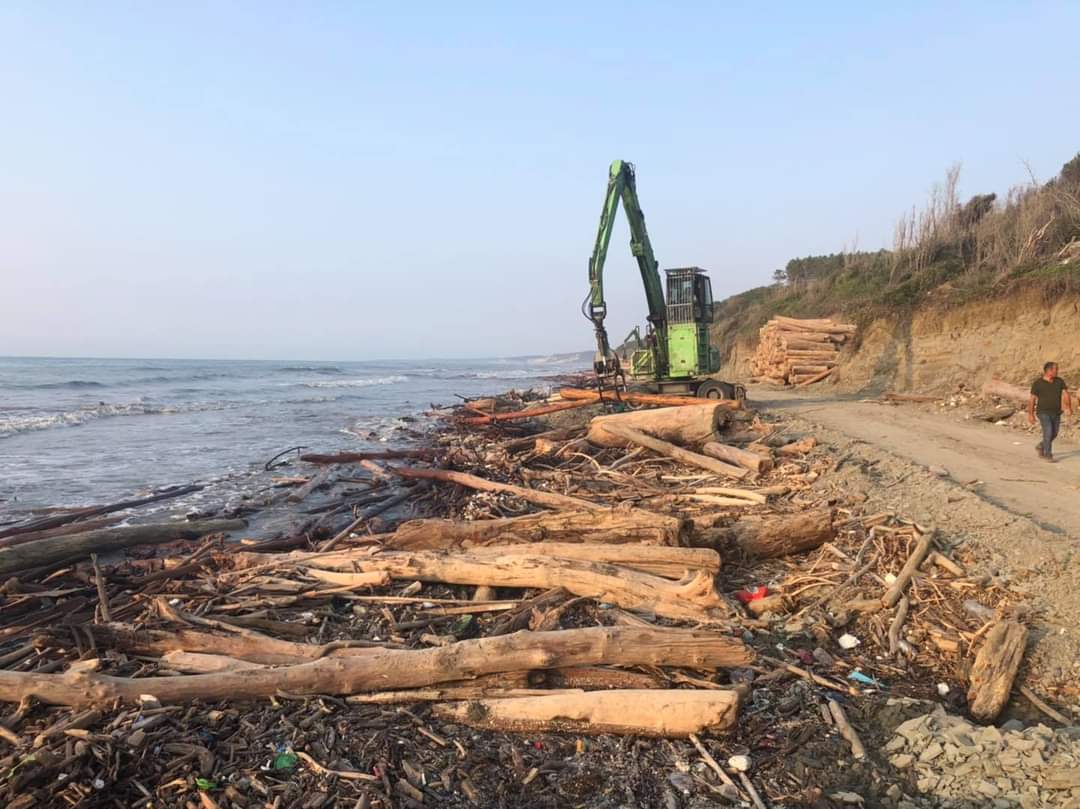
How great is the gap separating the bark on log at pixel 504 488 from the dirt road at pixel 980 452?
15.3 ft

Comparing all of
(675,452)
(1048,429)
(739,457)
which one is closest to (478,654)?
(739,457)

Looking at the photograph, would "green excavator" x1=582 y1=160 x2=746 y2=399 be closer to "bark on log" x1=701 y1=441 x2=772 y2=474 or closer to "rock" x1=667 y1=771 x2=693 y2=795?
"bark on log" x1=701 y1=441 x2=772 y2=474

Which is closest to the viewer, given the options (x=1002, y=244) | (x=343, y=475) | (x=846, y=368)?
(x=343, y=475)

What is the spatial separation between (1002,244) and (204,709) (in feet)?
74.9

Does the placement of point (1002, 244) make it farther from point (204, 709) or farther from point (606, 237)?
point (204, 709)

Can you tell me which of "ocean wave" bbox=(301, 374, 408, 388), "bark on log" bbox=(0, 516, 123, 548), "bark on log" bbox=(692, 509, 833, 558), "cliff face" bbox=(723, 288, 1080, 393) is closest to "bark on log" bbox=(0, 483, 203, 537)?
"bark on log" bbox=(0, 516, 123, 548)

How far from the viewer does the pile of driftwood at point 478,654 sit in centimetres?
329

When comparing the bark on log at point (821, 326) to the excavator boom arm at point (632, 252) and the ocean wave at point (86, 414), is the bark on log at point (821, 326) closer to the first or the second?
the excavator boom arm at point (632, 252)

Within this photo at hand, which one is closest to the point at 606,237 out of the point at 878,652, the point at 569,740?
the point at 878,652

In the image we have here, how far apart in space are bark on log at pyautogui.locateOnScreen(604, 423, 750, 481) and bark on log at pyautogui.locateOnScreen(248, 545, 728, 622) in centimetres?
416

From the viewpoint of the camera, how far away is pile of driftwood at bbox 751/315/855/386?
2308 centimetres

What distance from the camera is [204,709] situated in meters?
3.75

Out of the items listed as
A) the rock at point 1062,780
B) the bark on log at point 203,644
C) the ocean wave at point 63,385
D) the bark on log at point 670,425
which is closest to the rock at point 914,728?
the rock at point 1062,780

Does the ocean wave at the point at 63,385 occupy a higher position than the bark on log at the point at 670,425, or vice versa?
the ocean wave at the point at 63,385
